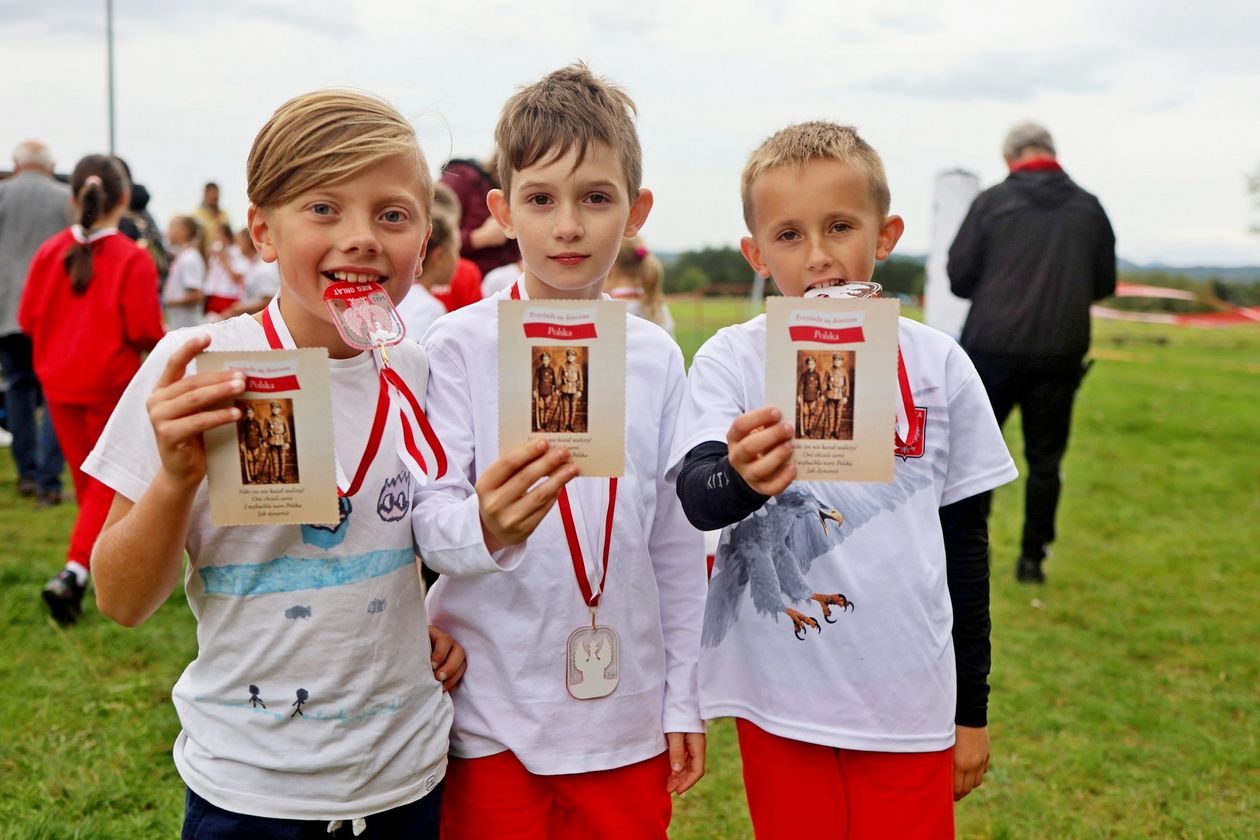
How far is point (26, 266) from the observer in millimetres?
6594

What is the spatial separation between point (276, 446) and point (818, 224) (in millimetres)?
985

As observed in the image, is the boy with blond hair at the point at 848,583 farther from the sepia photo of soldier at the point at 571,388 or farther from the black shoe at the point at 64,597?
the black shoe at the point at 64,597

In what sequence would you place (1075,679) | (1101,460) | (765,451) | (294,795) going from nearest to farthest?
(765,451), (294,795), (1075,679), (1101,460)

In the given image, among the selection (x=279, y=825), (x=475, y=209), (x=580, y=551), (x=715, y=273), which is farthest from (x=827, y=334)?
(x=715, y=273)

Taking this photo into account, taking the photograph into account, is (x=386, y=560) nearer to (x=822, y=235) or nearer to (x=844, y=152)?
(x=822, y=235)

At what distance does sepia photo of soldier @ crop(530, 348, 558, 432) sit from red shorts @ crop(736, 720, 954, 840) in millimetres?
740

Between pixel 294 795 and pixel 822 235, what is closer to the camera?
pixel 294 795

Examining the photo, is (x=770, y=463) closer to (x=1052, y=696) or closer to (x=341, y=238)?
(x=341, y=238)

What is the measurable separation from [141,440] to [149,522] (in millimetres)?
143

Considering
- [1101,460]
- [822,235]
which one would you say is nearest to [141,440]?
[822,235]

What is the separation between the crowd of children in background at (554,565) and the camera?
165 centimetres

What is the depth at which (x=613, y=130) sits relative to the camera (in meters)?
1.90

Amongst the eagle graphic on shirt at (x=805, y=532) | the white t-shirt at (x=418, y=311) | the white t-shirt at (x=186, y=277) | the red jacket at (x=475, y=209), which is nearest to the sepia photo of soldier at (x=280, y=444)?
A: the eagle graphic on shirt at (x=805, y=532)

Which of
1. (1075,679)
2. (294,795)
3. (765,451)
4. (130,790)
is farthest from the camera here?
(1075,679)
